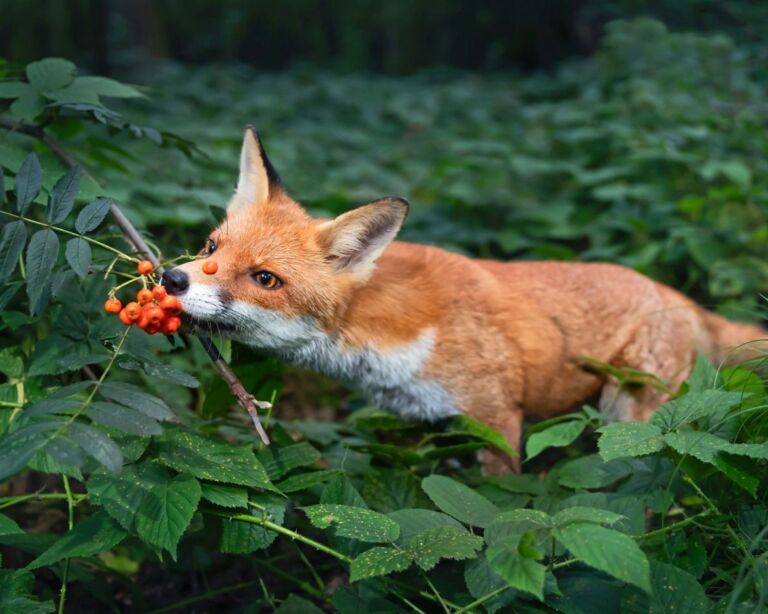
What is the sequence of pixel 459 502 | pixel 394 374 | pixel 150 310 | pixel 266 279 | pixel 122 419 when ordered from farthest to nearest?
pixel 394 374
pixel 266 279
pixel 459 502
pixel 150 310
pixel 122 419

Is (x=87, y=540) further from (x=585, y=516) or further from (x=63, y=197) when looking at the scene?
(x=585, y=516)

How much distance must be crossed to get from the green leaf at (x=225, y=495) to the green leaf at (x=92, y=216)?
1053mm

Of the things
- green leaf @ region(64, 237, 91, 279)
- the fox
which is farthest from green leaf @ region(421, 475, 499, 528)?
green leaf @ region(64, 237, 91, 279)

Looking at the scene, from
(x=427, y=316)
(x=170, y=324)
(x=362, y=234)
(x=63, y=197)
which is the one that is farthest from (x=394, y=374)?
(x=63, y=197)

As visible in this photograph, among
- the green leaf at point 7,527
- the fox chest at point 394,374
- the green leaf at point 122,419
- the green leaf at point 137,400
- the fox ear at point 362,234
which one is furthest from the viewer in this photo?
the fox chest at point 394,374

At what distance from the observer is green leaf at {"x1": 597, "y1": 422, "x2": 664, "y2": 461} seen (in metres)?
2.70

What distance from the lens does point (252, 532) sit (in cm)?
290

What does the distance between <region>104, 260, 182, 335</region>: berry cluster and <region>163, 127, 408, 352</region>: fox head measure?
Result: 0.40 meters

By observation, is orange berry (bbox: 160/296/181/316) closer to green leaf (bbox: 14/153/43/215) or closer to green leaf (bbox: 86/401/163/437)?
green leaf (bbox: 86/401/163/437)

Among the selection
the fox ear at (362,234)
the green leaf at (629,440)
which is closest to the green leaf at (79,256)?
the fox ear at (362,234)

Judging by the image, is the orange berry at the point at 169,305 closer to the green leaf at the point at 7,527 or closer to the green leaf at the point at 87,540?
the green leaf at the point at 87,540

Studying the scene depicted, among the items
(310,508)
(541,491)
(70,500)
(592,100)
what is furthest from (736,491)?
(592,100)

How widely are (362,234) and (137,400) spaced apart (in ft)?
5.24

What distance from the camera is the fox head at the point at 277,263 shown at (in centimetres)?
343
